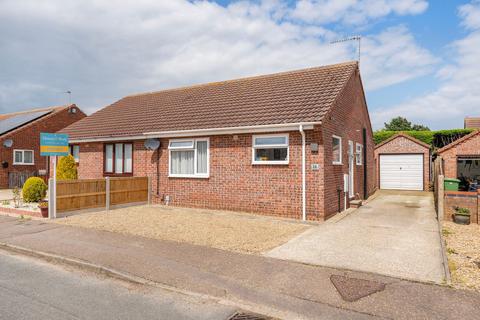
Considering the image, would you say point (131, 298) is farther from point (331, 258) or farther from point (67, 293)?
point (331, 258)

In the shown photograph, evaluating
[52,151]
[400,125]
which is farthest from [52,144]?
[400,125]

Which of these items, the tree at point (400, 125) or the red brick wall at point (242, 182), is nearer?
the red brick wall at point (242, 182)

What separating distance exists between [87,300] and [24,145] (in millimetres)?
22984

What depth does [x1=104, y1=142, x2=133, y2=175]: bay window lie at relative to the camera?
14.9m

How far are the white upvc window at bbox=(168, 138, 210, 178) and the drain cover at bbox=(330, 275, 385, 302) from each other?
763 cm

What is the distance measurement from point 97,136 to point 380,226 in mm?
12538

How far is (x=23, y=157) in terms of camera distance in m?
23.3

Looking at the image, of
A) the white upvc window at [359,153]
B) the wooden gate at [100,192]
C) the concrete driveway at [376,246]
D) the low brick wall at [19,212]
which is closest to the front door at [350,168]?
the white upvc window at [359,153]

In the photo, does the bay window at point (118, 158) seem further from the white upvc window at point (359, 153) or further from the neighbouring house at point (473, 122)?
the neighbouring house at point (473, 122)

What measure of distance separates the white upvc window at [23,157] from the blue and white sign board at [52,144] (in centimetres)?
1447

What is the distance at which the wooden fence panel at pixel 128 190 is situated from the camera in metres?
12.4

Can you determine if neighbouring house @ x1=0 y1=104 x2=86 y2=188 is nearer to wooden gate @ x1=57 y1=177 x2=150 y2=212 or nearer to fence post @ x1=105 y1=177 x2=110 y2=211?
wooden gate @ x1=57 y1=177 x2=150 y2=212

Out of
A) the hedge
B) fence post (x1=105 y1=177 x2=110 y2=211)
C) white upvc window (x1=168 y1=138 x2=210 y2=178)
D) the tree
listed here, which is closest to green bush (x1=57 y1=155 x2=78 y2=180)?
fence post (x1=105 y1=177 x2=110 y2=211)

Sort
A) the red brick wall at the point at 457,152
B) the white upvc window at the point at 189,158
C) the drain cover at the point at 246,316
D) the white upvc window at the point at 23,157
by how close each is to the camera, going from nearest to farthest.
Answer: the drain cover at the point at 246,316, the white upvc window at the point at 189,158, the red brick wall at the point at 457,152, the white upvc window at the point at 23,157
